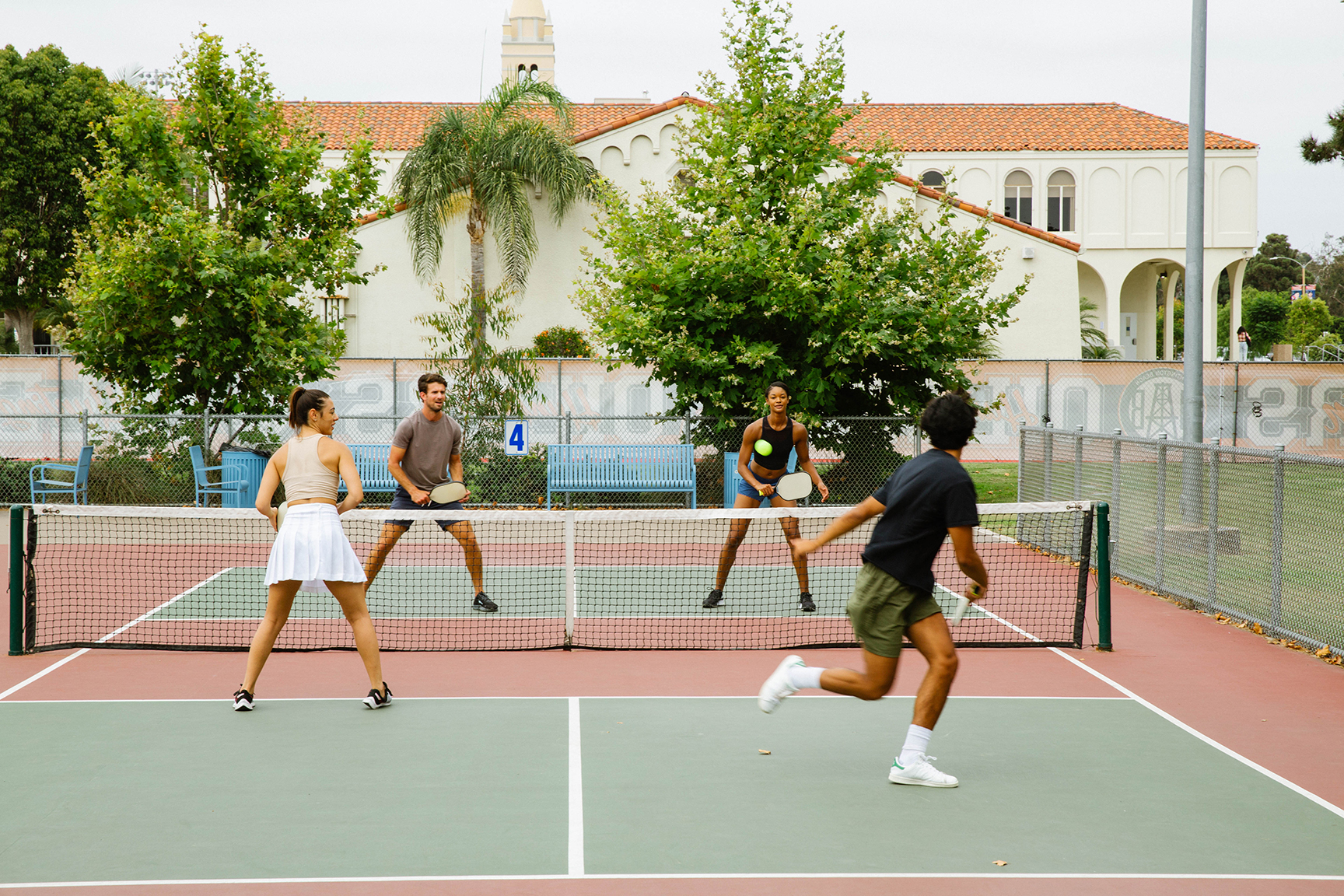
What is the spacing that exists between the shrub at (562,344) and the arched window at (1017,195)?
62.8ft

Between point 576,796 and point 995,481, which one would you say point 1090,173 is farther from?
point 576,796

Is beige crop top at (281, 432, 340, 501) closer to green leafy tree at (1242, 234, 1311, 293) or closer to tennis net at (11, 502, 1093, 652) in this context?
tennis net at (11, 502, 1093, 652)

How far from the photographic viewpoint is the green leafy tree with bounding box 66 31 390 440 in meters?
15.4

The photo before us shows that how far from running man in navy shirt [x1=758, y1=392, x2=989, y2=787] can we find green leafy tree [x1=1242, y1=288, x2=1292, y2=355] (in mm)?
77674

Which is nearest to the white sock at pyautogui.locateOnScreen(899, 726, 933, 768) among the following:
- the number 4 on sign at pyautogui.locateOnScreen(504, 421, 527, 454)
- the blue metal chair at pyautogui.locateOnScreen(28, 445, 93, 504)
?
the number 4 on sign at pyautogui.locateOnScreen(504, 421, 527, 454)

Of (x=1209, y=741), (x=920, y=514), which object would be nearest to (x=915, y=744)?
(x=920, y=514)

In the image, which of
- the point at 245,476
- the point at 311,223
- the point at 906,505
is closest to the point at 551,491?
the point at 245,476

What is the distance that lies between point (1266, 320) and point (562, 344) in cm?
6207

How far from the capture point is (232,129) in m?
16.2

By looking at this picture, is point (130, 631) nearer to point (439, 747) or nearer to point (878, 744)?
point (439, 747)

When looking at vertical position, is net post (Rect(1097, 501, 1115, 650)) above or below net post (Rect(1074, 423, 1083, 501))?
below

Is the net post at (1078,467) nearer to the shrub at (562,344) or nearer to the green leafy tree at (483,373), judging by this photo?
the green leafy tree at (483,373)

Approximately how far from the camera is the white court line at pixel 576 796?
4.54m

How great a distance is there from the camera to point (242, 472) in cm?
1559
